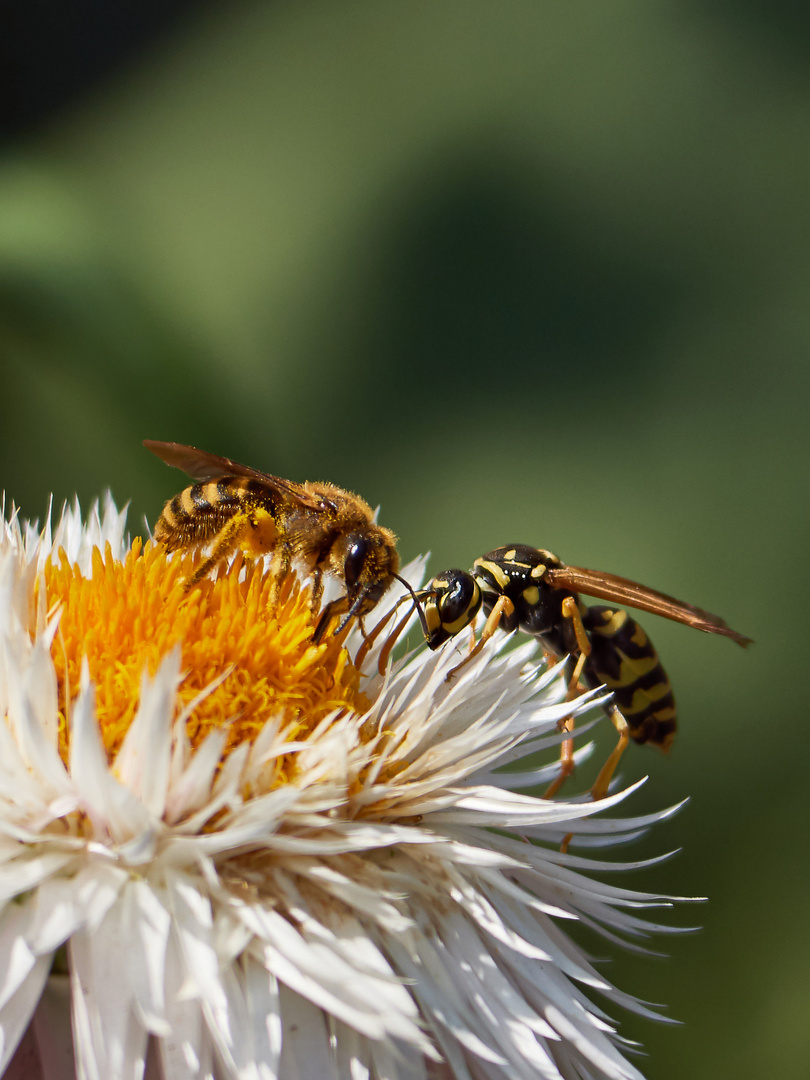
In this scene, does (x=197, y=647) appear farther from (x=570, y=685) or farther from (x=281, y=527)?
(x=570, y=685)

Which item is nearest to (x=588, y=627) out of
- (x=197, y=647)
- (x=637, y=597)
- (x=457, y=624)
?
(x=637, y=597)

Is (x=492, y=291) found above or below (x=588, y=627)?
above

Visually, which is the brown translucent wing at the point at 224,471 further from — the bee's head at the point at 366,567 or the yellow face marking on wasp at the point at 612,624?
the yellow face marking on wasp at the point at 612,624

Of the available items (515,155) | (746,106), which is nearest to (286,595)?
(515,155)

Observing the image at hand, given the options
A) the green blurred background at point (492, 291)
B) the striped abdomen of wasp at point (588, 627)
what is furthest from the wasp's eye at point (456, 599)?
the green blurred background at point (492, 291)

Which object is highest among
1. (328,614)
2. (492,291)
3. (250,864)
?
(492,291)

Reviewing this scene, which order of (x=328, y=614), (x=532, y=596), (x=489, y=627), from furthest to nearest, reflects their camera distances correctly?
(x=532, y=596), (x=489, y=627), (x=328, y=614)
